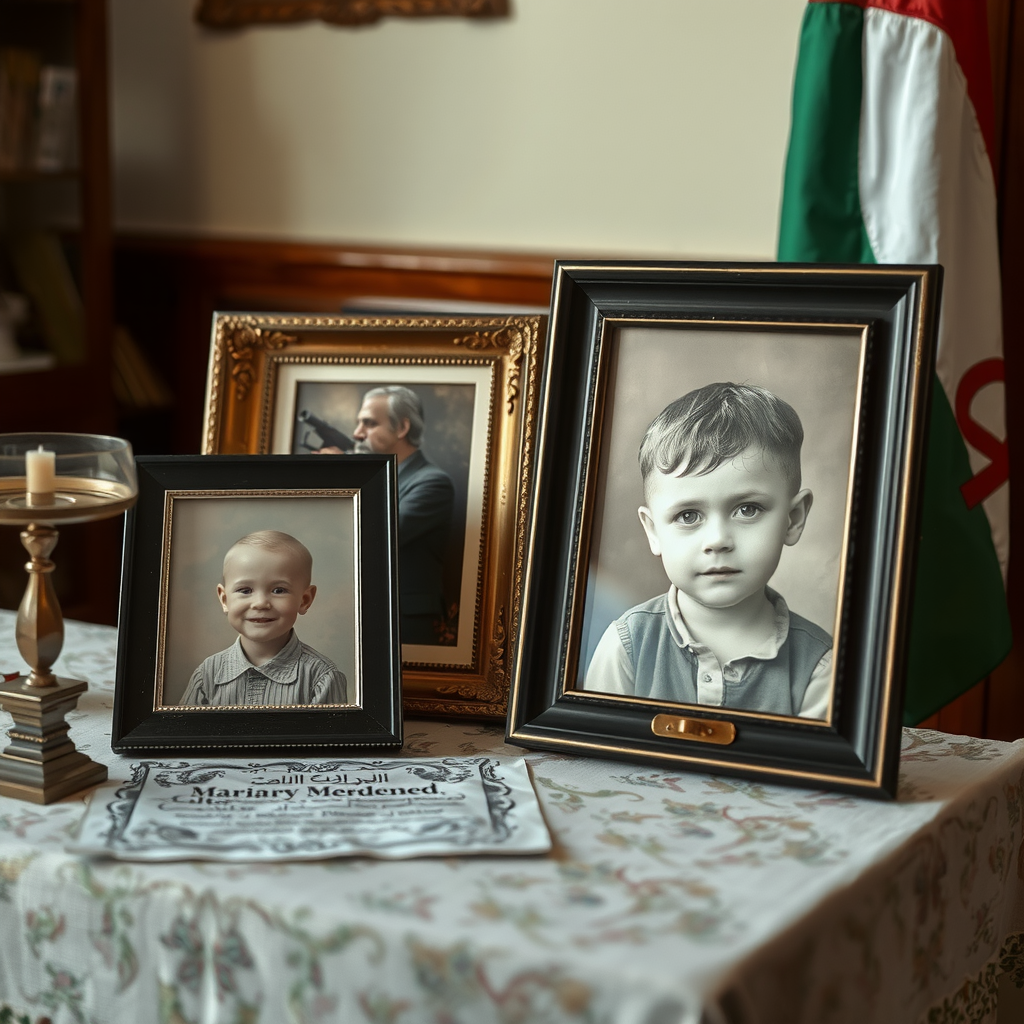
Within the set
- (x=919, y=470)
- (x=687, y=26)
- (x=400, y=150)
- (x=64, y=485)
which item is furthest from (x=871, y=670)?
(x=400, y=150)

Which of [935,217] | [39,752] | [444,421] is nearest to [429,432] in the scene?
[444,421]

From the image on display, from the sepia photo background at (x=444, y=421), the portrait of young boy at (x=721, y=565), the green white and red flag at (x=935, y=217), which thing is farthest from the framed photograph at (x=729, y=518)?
the green white and red flag at (x=935, y=217)

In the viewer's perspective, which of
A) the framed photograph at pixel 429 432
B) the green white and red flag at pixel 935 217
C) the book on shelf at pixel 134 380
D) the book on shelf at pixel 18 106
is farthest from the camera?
the book on shelf at pixel 134 380

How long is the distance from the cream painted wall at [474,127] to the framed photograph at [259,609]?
1220 mm

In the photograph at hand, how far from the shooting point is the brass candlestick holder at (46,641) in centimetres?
90

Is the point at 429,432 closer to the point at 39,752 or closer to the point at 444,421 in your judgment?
the point at 444,421

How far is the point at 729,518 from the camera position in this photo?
0.97m

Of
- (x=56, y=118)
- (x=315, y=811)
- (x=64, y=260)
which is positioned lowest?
(x=315, y=811)

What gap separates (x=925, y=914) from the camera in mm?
857

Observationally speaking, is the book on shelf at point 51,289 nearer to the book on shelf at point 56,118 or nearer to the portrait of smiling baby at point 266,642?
the book on shelf at point 56,118

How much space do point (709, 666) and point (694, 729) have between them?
52mm

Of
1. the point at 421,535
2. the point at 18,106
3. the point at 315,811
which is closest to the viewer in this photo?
the point at 315,811

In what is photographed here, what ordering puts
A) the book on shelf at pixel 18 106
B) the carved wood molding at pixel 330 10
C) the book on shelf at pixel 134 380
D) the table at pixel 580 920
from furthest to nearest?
the book on shelf at pixel 134 380, the book on shelf at pixel 18 106, the carved wood molding at pixel 330 10, the table at pixel 580 920

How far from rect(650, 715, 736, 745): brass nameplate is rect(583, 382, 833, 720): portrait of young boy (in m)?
0.02
